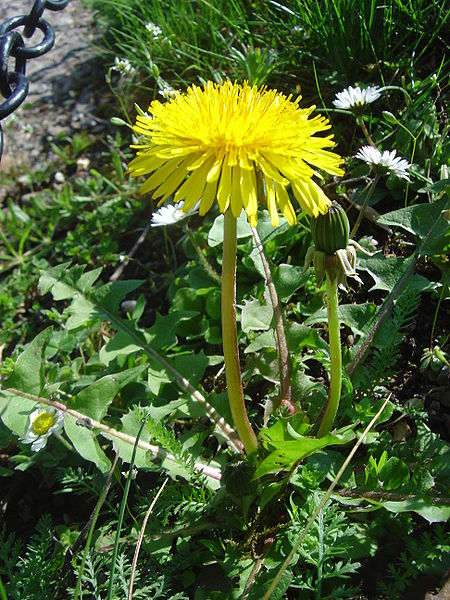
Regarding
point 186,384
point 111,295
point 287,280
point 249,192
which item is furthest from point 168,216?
point 249,192

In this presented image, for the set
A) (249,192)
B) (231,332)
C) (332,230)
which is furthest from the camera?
(231,332)

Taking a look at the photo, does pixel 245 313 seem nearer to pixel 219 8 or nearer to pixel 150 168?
pixel 150 168

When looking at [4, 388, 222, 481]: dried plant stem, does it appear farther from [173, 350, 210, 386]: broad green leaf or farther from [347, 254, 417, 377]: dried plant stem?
[347, 254, 417, 377]: dried plant stem

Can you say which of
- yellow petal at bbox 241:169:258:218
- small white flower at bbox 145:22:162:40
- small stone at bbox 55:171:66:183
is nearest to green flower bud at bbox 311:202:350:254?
yellow petal at bbox 241:169:258:218

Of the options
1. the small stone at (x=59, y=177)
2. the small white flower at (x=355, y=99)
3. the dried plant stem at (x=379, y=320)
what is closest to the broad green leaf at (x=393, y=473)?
the dried plant stem at (x=379, y=320)

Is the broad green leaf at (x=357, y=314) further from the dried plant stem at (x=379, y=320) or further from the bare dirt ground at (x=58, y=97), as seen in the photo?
the bare dirt ground at (x=58, y=97)

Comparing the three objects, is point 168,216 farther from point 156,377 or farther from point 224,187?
point 224,187

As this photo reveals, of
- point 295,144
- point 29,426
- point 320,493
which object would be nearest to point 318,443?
point 320,493
